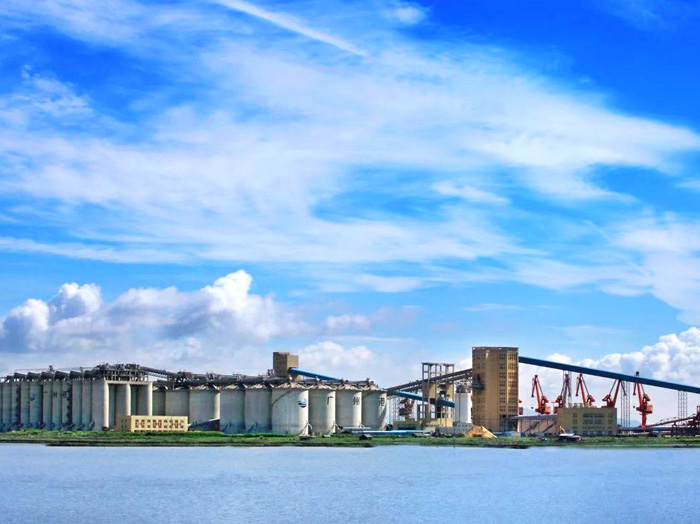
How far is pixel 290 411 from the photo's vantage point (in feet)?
609

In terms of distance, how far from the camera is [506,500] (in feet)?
284

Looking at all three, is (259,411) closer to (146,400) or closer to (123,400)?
(146,400)

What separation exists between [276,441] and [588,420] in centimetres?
6430

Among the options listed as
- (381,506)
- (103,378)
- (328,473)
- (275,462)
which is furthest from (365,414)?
(381,506)

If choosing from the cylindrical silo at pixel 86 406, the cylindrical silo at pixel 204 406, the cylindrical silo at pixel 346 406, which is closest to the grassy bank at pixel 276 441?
the cylindrical silo at pixel 86 406

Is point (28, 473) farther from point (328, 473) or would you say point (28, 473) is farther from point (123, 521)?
point (123, 521)

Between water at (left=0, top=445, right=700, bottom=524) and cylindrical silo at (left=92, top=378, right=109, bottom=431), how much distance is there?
43707 millimetres

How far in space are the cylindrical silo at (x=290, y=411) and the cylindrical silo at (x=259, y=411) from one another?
2994 mm

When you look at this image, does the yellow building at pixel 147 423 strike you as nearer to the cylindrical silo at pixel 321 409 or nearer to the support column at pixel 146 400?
the support column at pixel 146 400

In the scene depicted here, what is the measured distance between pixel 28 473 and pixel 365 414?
9710 cm

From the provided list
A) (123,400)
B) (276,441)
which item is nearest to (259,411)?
(276,441)

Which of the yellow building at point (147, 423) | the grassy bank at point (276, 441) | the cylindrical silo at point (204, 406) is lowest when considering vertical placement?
the grassy bank at point (276, 441)

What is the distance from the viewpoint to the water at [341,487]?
2987 inches

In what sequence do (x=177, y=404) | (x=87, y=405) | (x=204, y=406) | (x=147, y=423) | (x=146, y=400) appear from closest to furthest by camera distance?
(x=147, y=423)
(x=87, y=405)
(x=204, y=406)
(x=146, y=400)
(x=177, y=404)
